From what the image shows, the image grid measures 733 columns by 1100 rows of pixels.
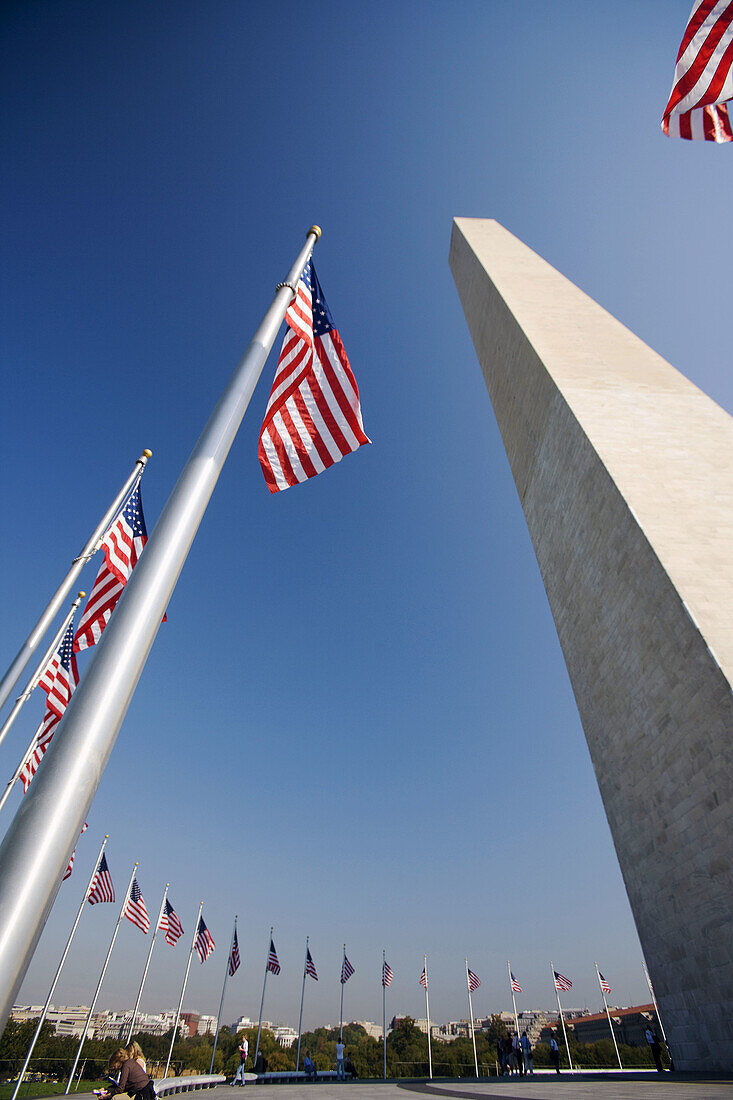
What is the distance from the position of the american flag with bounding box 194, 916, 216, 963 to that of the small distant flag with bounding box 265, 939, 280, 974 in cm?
379

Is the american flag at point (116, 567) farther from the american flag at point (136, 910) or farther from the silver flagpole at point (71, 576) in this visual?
the american flag at point (136, 910)

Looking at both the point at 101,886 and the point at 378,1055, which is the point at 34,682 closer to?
the point at 101,886

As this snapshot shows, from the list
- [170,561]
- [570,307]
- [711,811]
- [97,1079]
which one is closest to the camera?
[170,561]

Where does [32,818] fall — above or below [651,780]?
below

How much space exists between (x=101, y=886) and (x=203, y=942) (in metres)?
6.94

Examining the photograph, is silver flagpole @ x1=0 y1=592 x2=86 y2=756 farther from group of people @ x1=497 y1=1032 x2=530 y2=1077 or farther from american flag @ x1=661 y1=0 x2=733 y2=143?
group of people @ x1=497 y1=1032 x2=530 y2=1077

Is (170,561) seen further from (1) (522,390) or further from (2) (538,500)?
(1) (522,390)

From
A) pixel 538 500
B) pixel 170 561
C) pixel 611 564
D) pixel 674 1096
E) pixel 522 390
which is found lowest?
pixel 674 1096

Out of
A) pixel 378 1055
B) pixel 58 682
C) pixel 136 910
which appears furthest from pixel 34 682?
pixel 378 1055

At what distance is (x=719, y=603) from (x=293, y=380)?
21.4 feet

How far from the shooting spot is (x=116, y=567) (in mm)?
6863

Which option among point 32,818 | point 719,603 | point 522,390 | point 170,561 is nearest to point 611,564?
point 719,603

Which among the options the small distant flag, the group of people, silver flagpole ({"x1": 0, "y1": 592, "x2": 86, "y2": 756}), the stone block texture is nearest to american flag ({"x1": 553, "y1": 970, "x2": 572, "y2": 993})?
the group of people

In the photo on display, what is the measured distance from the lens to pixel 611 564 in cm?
948
